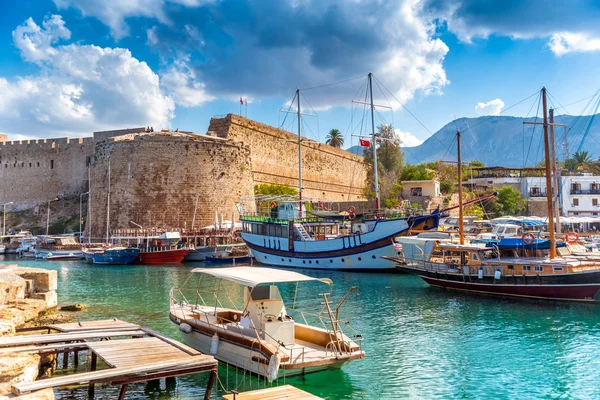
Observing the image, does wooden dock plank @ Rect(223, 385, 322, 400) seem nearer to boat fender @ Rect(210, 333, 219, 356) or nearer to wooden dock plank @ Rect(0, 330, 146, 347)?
boat fender @ Rect(210, 333, 219, 356)

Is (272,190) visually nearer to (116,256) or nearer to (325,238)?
(325,238)

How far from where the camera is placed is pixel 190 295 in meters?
17.9

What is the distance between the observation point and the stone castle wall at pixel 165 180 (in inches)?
1369

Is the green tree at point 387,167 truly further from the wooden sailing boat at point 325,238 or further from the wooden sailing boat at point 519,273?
the wooden sailing boat at point 519,273

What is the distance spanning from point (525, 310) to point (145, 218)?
2562cm

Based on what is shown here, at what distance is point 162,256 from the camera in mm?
31641

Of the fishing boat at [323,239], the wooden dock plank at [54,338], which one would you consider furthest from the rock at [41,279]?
the fishing boat at [323,239]

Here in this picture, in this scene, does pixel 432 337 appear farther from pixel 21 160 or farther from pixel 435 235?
pixel 21 160

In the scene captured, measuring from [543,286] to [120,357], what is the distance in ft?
44.1

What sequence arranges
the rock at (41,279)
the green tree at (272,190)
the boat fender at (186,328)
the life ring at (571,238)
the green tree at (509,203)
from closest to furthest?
the boat fender at (186,328), the rock at (41,279), the life ring at (571,238), the green tree at (272,190), the green tree at (509,203)

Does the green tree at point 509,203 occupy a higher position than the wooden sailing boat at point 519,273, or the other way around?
the green tree at point 509,203

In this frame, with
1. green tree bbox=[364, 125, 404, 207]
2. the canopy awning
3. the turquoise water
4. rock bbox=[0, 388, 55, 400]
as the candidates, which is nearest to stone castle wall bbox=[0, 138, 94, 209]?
green tree bbox=[364, 125, 404, 207]

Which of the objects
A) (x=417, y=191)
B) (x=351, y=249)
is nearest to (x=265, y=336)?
(x=351, y=249)

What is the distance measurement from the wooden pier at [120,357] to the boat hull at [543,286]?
1202 centimetres
